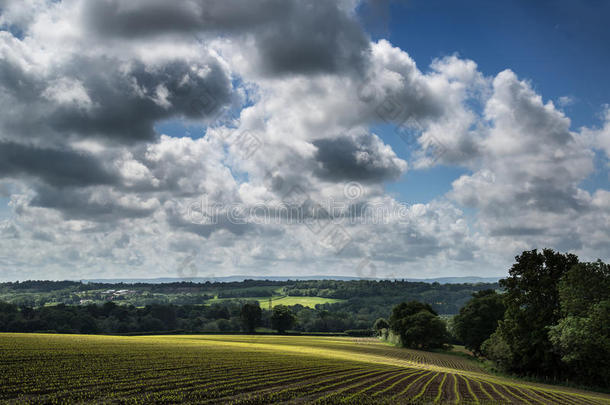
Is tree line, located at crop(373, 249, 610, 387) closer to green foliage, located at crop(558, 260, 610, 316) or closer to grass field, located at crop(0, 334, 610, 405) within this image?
green foliage, located at crop(558, 260, 610, 316)

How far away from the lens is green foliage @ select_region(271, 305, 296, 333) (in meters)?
171

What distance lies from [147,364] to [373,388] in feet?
85.7

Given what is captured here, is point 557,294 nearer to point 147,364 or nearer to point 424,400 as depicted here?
point 424,400

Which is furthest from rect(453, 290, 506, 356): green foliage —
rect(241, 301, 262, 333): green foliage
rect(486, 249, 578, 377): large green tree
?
rect(241, 301, 262, 333): green foliage

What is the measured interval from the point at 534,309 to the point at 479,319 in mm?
45016

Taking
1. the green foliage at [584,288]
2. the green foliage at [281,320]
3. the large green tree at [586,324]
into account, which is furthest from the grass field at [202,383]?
the green foliage at [281,320]

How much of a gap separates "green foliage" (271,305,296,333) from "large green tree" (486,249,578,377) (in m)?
111

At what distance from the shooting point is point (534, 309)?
223ft

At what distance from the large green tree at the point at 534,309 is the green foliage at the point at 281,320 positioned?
110665mm

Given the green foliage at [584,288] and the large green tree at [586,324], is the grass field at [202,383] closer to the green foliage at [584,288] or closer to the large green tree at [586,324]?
the large green tree at [586,324]

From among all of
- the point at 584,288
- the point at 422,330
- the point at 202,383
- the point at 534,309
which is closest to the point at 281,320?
the point at 422,330

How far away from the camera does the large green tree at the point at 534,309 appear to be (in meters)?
66.2

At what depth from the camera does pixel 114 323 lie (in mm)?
163625

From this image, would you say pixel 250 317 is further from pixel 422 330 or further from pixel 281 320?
pixel 422 330
